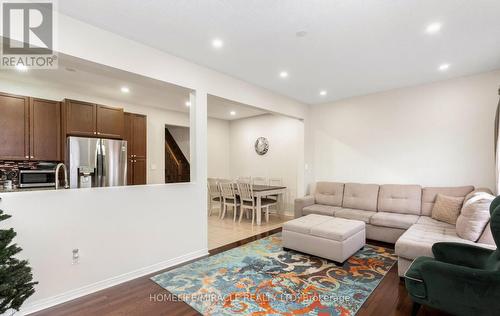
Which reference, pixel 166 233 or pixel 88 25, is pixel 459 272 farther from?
pixel 88 25

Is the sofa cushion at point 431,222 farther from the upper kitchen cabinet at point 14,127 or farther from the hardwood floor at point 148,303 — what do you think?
the upper kitchen cabinet at point 14,127

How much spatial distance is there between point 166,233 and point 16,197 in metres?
1.48

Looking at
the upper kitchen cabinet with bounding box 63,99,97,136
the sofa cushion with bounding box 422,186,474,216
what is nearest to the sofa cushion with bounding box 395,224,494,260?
the sofa cushion with bounding box 422,186,474,216

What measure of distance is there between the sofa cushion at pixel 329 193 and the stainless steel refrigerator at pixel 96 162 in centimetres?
397

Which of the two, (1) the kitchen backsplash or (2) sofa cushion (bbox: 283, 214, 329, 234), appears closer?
(2) sofa cushion (bbox: 283, 214, 329, 234)

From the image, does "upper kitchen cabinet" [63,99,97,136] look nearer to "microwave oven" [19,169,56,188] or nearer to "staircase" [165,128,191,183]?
"microwave oven" [19,169,56,188]

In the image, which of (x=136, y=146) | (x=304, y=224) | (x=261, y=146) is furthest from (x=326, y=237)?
(x=136, y=146)

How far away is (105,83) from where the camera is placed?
3840 millimetres

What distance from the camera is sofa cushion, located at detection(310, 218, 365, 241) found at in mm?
2958

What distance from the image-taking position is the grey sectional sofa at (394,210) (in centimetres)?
256

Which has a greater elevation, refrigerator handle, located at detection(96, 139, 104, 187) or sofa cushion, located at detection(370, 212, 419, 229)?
refrigerator handle, located at detection(96, 139, 104, 187)

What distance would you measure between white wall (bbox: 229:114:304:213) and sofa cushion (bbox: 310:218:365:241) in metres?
1.98

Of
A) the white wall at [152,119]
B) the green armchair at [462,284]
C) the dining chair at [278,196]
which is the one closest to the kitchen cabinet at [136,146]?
the white wall at [152,119]

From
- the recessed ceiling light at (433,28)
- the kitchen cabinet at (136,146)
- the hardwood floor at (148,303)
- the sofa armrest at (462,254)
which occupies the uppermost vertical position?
the recessed ceiling light at (433,28)
